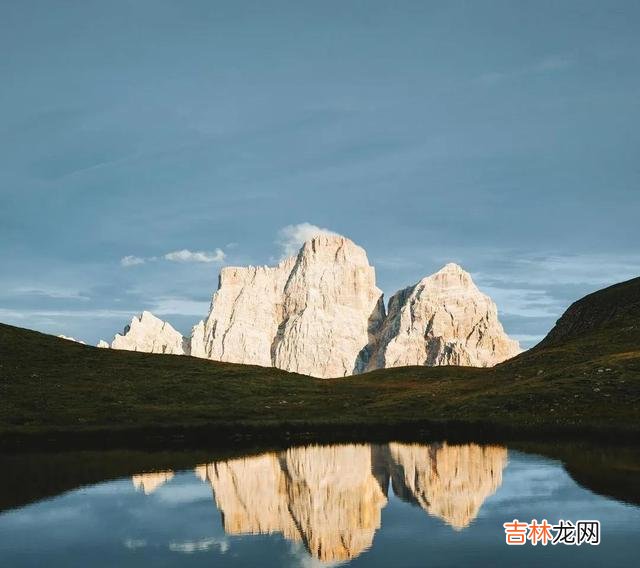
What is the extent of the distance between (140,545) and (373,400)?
51936 millimetres

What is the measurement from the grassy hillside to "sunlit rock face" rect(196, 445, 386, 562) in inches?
642

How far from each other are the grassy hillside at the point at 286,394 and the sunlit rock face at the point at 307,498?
16.3m

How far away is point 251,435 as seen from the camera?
169ft

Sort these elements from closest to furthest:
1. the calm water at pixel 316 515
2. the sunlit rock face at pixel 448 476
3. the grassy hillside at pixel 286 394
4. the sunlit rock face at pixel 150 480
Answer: the calm water at pixel 316 515
the sunlit rock face at pixel 448 476
the sunlit rock face at pixel 150 480
the grassy hillside at pixel 286 394

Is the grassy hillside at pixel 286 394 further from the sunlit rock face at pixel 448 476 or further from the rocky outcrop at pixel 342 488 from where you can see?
the rocky outcrop at pixel 342 488

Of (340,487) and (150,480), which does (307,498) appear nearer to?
(340,487)

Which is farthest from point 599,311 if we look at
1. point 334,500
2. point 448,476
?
point 334,500

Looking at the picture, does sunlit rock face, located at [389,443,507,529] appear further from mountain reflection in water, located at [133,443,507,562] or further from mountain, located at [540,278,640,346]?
mountain, located at [540,278,640,346]

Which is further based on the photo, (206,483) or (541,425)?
(541,425)

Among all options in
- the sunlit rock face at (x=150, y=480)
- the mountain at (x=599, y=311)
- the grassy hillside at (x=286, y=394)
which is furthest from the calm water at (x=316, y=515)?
the mountain at (x=599, y=311)

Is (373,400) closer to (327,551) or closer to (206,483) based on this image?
(206,483)

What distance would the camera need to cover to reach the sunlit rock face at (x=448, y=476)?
2667 cm

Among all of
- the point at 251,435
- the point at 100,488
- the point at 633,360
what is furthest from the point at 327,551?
the point at 633,360

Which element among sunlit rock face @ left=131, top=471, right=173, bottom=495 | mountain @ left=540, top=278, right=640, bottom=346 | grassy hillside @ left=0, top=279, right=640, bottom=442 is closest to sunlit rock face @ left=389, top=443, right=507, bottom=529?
grassy hillside @ left=0, top=279, right=640, bottom=442
